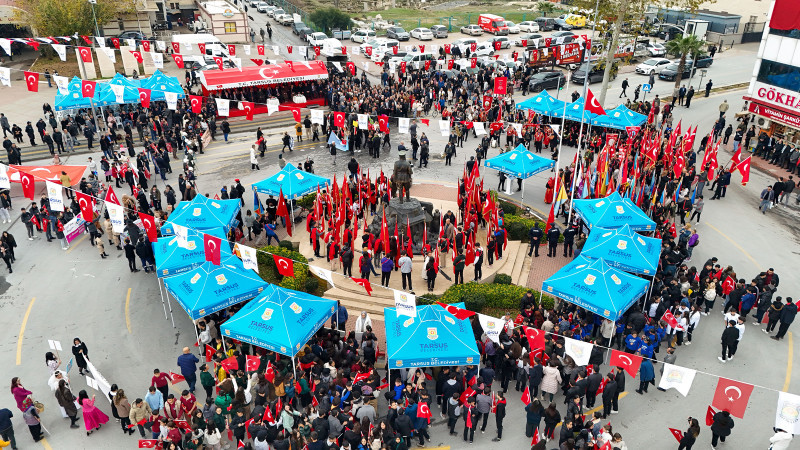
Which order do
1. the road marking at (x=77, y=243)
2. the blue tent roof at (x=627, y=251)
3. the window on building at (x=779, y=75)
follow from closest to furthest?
the blue tent roof at (x=627, y=251)
the road marking at (x=77, y=243)
the window on building at (x=779, y=75)

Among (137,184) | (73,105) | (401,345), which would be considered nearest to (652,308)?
(401,345)

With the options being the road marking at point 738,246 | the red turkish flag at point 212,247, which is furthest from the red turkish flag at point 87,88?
the road marking at point 738,246

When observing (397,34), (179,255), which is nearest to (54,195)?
(179,255)

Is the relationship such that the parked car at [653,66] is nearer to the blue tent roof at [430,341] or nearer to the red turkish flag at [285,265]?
the blue tent roof at [430,341]

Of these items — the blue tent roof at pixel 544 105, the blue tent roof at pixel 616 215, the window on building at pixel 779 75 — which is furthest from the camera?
the blue tent roof at pixel 544 105

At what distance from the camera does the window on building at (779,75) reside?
103ft

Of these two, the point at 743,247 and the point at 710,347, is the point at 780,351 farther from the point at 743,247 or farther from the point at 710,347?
the point at 743,247

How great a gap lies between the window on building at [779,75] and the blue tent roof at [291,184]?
25.6m

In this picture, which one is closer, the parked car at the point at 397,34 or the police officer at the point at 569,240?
the police officer at the point at 569,240

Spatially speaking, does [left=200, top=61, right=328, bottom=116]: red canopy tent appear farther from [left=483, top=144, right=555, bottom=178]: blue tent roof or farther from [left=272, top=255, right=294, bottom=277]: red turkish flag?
[left=272, top=255, right=294, bottom=277]: red turkish flag

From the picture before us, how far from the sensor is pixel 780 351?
58.7ft

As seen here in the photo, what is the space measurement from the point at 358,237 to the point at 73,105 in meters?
19.7

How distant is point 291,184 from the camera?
936 inches

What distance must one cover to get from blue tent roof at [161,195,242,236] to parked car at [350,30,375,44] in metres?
41.6
